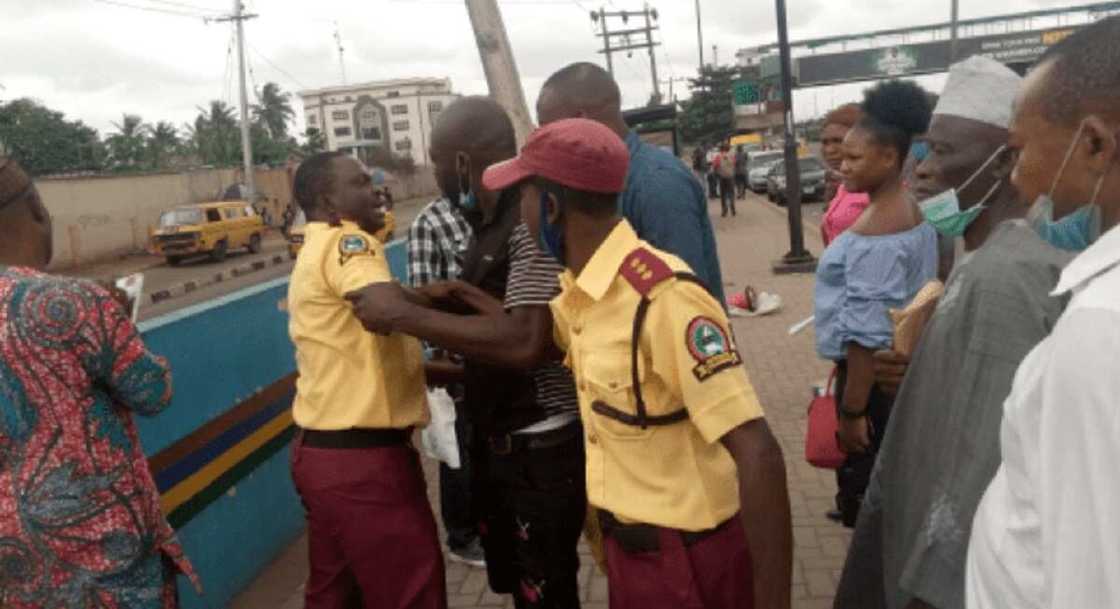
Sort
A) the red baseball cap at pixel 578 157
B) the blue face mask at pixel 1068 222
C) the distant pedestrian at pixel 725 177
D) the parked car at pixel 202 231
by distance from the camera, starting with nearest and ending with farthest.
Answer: the blue face mask at pixel 1068 222 < the red baseball cap at pixel 578 157 < the distant pedestrian at pixel 725 177 < the parked car at pixel 202 231

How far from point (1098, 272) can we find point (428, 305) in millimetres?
1773

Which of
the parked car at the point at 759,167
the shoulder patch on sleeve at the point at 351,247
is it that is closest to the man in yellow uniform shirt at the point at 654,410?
the shoulder patch on sleeve at the point at 351,247

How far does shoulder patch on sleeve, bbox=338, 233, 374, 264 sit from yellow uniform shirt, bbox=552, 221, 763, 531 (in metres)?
0.85

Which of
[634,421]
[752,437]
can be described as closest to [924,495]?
[752,437]

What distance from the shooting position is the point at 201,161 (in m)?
62.2

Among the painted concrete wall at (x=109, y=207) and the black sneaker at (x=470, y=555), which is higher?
the painted concrete wall at (x=109, y=207)

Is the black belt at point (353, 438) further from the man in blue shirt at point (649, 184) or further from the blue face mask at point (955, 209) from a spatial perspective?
the blue face mask at point (955, 209)

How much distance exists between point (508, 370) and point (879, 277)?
144 cm

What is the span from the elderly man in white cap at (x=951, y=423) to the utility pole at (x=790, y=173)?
33.5 feet

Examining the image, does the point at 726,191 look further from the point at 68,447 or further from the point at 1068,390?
the point at 1068,390

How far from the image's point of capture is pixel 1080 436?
0.87 m

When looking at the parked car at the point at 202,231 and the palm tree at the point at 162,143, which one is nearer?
the parked car at the point at 202,231

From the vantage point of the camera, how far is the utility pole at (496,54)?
6.25 m

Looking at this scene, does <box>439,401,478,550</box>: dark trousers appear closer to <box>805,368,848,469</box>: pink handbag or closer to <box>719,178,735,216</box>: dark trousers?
<box>805,368,848,469</box>: pink handbag
